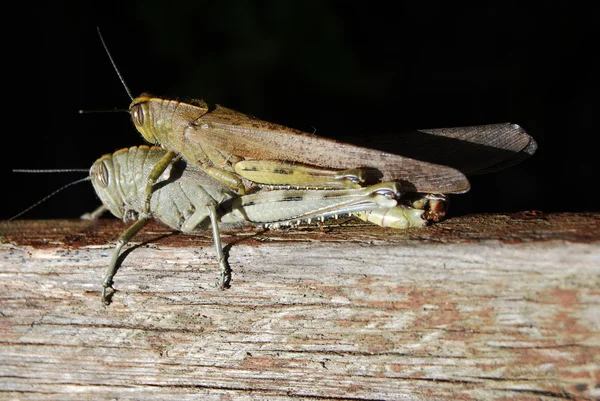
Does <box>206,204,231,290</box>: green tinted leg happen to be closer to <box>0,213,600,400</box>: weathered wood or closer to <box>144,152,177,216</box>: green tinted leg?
<box>0,213,600,400</box>: weathered wood

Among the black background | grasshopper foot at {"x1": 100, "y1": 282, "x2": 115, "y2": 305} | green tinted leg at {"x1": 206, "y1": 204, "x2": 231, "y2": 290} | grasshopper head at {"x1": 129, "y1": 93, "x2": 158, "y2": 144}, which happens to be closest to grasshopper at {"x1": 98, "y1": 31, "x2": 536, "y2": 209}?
grasshopper head at {"x1": 129, "y1": 93, "x2": 158, "y2": 144}

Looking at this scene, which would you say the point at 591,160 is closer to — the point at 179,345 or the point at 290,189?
the point at 290,189

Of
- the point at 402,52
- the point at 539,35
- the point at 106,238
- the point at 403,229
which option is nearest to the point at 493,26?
the point at 539,35

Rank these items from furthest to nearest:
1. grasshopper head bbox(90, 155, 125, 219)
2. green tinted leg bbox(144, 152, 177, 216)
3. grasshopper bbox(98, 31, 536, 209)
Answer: grasshopper head bbox(90, 155, 125, 219), green tinted leg bbox(144, 152, 177, 216), grasshopper bbox(98, 31, 536, 209)

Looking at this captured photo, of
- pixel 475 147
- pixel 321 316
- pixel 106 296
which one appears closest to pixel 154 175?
pixel 106 296

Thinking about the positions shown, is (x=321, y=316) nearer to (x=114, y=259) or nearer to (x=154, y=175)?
(x=114, y=259)

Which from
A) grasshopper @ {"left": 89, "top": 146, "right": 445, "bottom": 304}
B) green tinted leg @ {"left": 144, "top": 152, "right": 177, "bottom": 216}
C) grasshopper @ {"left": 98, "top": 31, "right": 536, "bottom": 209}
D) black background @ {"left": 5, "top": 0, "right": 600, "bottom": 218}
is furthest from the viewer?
black background @ {"left": 5, "top": 0, "right": 600, "bottom": 218}
